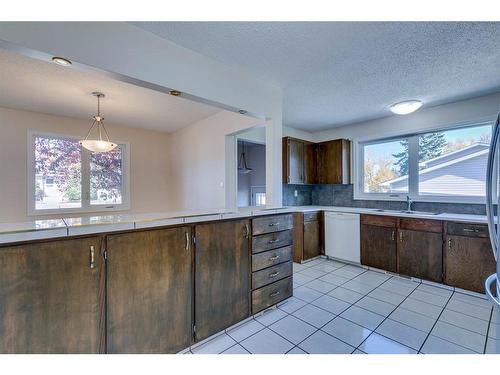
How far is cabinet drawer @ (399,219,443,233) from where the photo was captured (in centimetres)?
275

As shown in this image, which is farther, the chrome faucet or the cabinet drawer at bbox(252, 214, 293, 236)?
the chrome faucet

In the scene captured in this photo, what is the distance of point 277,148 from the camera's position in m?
2.70

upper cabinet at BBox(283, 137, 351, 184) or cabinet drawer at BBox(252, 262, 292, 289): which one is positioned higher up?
upper cabinet at BBox(283, 137, 351, 184)

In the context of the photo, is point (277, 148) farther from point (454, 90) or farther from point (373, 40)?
point (454, 90)

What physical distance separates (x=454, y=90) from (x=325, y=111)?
61.1 inches

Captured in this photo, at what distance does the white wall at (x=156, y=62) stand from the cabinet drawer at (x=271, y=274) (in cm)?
75

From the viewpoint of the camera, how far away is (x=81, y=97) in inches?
117

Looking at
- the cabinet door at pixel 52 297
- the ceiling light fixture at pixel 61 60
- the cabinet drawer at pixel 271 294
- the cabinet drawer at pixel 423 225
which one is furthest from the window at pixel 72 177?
the cabinet drawer at pixel 423 225

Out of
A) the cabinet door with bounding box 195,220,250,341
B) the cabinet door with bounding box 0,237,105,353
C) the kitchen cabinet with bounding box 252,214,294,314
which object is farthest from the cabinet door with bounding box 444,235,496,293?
the cabinet door with bounding box 0,237,105,353

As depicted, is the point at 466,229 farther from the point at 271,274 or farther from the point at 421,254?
the point at 271,274

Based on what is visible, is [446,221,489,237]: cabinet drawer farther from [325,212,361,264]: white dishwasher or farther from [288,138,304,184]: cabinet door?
[288,138,304,184]: cabinet door

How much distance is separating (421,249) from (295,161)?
89.2 inches

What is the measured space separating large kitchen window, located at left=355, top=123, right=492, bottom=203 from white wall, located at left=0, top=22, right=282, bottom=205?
7.53 feet

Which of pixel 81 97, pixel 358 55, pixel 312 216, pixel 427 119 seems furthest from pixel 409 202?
pixel 81 97
